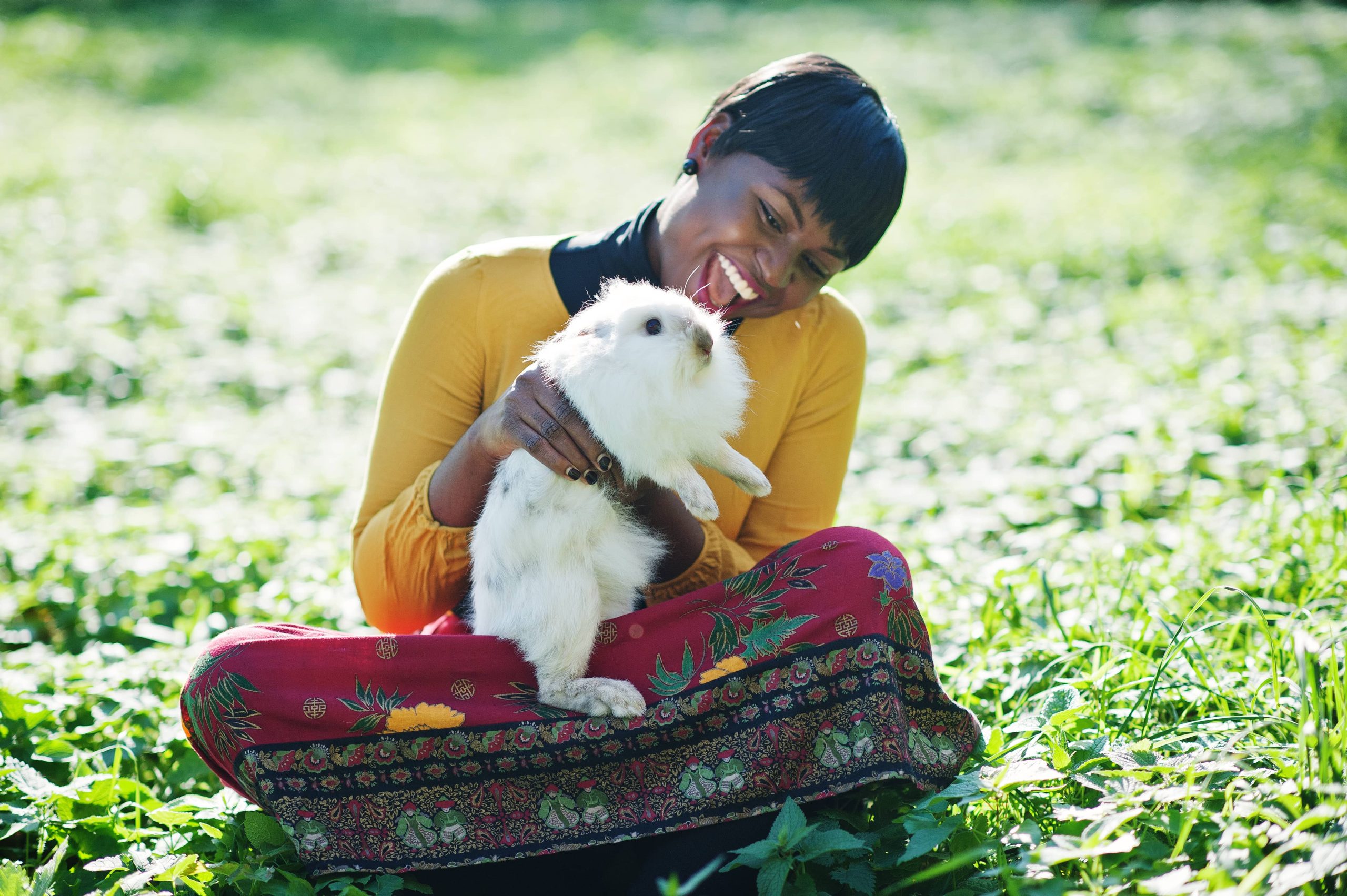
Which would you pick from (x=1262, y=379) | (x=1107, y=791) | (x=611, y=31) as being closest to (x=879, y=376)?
(x=1262, y=379)

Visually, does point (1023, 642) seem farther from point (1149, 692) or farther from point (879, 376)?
point (879, 376)

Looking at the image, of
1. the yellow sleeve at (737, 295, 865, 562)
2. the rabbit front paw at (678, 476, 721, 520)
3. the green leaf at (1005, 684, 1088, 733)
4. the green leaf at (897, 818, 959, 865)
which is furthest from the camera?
the yellow sleeve at (737, 295, 865, 562)

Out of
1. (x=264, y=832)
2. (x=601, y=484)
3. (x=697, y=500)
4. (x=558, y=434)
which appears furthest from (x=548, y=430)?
(x=264, y=832)

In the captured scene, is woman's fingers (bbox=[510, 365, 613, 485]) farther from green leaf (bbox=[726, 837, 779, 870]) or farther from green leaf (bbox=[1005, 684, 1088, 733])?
green leaf (bbox=[1005, 684, 1088, 733])

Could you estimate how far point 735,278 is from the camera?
2295mm

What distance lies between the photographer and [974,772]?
2113 millimetres

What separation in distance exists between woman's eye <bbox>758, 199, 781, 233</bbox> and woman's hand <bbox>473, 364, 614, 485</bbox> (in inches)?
25.9

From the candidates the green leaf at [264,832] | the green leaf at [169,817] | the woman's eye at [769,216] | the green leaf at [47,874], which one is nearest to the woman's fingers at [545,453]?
the woman's eye at [769,216]

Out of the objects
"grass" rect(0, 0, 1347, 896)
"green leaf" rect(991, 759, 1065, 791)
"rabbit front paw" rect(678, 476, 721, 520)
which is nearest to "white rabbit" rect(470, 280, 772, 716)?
"rabbit front paw" rect(678, 476, 721, 520)

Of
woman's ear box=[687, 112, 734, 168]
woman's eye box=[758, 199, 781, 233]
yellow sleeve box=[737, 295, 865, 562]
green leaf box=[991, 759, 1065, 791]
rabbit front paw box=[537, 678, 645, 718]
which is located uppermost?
woman's ear box=[687, 112, 734, 168]

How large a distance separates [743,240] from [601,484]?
A: 26.5 inches

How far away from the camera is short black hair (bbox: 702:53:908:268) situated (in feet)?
7.40

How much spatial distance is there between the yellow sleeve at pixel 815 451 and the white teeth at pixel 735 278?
0.43 metres

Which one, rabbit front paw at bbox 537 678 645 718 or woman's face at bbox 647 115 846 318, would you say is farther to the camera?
woman's face at bbox 647 115 846 318
